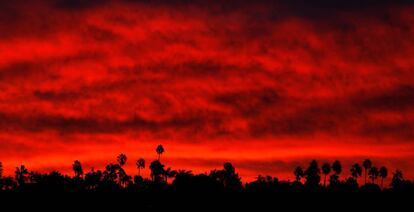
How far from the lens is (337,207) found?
541 ft

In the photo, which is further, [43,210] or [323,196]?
[323,196]

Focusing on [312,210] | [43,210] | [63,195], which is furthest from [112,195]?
[312,210]

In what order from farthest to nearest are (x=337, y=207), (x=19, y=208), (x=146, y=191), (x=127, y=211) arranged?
(x=146, y=191) < (x=337, y=207) < (x=127, y=211) < (x=19, y=208)

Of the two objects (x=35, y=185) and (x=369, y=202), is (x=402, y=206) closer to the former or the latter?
(x=369, y=202)

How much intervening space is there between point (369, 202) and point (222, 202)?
33.9 meters

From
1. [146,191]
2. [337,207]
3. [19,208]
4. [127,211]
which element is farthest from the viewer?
[146,191]

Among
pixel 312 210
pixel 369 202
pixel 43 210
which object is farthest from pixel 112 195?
pixel 369 202

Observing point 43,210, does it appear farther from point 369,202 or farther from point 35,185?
point 369,202

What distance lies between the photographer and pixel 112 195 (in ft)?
548

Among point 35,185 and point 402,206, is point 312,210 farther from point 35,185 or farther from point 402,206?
point 35,185

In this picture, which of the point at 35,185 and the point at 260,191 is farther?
the point at 260,191

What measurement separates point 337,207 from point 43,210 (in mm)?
65735

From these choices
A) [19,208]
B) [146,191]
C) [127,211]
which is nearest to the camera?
[19,208]

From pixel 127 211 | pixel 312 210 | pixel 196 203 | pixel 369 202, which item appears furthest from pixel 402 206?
pixel 127 211
